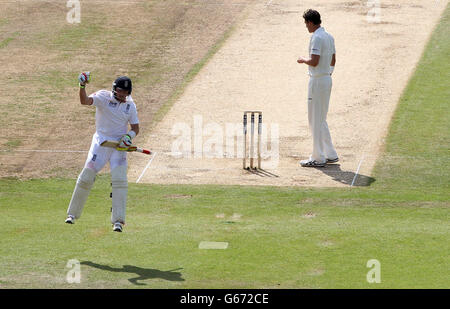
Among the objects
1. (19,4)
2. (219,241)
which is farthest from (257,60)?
(219,241)

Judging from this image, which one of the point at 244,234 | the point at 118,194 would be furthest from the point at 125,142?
the point at 244,234

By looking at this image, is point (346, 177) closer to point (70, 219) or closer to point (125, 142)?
point (125, 142)

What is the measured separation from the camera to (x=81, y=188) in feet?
41.7

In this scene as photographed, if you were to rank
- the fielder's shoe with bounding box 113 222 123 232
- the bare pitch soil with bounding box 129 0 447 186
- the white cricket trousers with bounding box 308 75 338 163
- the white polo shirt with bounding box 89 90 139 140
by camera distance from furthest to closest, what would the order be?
the bare pitch soil with bounding box 129 0 447 186, the white cricket trousers with bounding box 308 75 338 163, the white polo shirt with bounding box 89 90 139 140, the fielder's shoe with bounding box 113 222 123 232

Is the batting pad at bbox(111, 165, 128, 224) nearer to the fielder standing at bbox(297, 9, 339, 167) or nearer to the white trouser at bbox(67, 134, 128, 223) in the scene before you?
the white trouser at bbox(67, 134, 128, 223)

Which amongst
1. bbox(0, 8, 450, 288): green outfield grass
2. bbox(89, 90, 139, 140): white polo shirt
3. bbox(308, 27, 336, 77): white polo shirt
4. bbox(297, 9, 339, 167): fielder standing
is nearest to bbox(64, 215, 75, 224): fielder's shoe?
bbox(0, 8, 450, 288): green outfield grass

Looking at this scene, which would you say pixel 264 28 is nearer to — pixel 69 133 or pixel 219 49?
pixel 219 49

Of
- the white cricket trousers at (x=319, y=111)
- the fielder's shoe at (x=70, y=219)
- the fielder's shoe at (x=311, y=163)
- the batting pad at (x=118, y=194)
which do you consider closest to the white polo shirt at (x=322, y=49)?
the white cricket trousers at (x=319, y=111)

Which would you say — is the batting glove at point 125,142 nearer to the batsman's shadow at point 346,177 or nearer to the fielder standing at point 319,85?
the fielder standing at point 319,85

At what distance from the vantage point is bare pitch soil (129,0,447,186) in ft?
56.8

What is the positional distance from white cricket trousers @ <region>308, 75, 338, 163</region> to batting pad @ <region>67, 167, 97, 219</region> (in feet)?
19.0

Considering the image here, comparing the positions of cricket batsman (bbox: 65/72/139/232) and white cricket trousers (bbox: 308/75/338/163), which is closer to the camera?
cricket batsman (bbox: 65/72/139/232)

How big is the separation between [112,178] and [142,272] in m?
1.65

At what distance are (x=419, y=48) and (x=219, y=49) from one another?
5461 millimetres
